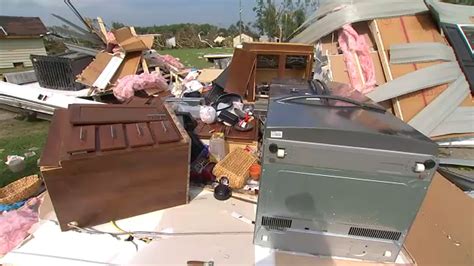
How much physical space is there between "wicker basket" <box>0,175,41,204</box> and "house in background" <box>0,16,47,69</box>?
467 inches

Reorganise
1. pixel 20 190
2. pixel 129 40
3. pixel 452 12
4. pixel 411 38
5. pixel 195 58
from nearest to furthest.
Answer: pixel 20 190 → pixel 411 38 → pixel 452 12 → pixel 129 40 → pixel 195 58

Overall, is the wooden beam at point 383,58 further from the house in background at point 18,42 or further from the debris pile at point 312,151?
the house in background at point 18,42

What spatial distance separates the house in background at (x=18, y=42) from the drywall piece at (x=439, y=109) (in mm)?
13410

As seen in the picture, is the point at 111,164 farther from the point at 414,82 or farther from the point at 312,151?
the point at 414,82

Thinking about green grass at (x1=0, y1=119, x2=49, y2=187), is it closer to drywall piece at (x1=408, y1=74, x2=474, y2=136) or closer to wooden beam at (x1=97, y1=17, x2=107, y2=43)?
wooden beam at (x1=97, y1=17, x2=107, y2=43)

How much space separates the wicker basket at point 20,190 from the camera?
205 cm

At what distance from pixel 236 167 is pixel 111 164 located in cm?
87

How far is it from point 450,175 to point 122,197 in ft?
8.03

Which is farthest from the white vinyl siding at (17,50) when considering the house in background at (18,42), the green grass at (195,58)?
the green grass at (195,58)

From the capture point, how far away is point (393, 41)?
10.4 ft

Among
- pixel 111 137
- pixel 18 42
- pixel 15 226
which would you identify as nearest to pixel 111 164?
pixel 111 137

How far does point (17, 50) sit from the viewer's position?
11.7 meters

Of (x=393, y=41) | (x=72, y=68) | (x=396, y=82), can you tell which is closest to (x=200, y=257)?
(x=396, y=82)

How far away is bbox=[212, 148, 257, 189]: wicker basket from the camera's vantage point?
2.06m
